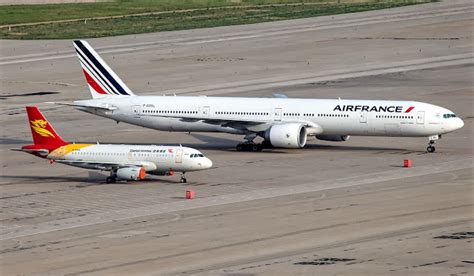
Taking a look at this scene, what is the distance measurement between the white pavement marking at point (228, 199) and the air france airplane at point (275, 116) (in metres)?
4.94

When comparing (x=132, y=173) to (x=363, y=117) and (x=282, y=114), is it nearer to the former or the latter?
(x=282, y=114)

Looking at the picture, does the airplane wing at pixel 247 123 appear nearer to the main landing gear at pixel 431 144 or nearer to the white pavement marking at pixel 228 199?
the main landing gear at pixel 431 144

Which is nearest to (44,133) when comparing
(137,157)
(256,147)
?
(137,157)

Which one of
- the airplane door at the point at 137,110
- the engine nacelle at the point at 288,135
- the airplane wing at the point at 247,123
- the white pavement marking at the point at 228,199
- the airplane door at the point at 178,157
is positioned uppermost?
the airplane door at the point at 137,110

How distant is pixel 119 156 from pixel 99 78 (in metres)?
23.4

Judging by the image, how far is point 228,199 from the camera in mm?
85188

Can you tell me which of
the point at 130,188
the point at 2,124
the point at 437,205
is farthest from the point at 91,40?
the point at 437,205

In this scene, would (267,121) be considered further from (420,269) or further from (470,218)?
(420,269)

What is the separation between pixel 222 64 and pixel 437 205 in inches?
3390

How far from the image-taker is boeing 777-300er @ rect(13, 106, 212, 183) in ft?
292

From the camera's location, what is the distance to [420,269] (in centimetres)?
6400

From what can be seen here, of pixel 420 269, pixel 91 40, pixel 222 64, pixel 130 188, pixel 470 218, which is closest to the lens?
pixel 420 269

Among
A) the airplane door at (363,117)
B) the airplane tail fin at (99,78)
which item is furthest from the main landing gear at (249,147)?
the airplane tail fin at (99,78)

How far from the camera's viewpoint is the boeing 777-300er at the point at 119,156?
89.1 meters
